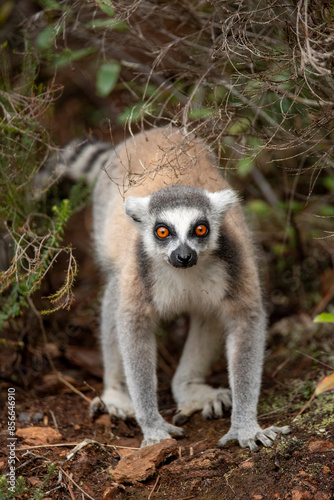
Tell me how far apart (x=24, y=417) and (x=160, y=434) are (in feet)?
3.91

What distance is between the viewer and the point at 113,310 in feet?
16.3

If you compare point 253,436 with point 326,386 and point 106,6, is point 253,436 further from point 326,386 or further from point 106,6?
point 106,6

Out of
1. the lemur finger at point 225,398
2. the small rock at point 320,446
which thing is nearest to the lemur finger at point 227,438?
the small rock at point 320,446

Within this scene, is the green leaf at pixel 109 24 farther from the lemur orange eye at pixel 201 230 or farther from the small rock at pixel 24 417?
the small rock at pixel 24 417

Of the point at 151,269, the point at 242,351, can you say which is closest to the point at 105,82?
the point at 151,269

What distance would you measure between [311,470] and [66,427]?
205 centimetres

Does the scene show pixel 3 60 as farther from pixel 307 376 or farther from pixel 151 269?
pixel 307 376

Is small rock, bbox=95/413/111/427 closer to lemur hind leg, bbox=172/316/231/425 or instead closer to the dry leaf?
lemur hind leg, bbox=172/316/231/425

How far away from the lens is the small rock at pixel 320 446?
10.9ft

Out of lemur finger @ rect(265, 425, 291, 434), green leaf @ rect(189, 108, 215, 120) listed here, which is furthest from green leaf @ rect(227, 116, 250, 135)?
lemur finger @ rect(265, 425, 291, 434)

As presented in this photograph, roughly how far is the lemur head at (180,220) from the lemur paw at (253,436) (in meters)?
1.19

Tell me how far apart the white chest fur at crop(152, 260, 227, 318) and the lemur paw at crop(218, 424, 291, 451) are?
94 cm

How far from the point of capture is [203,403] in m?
4.66

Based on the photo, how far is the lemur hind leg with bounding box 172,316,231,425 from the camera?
4.68 m
